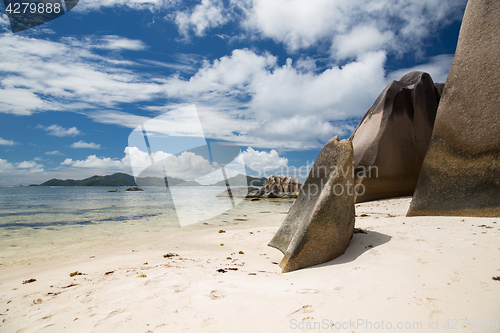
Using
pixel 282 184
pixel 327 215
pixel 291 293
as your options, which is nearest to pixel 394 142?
pixel 327 215

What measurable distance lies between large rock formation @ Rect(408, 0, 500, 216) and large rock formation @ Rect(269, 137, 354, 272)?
3242mm

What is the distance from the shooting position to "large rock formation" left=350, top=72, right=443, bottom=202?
10977 millimetres

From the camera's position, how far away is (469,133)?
554 cm

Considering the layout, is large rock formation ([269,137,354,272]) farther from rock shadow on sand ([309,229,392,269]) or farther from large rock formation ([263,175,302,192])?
large rock formation ([263,175,302,192])

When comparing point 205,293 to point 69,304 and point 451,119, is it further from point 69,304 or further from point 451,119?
point 451,119

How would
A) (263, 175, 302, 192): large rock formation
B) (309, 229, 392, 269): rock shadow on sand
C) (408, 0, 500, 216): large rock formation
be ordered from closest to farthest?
(309, 229, 392, 269): rock shadow on sand
(408, 0, 500, 216): large rock formation
(263, 175, 302, 192): large rock formation

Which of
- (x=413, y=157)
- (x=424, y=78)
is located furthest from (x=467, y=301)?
(x=424, y=78)

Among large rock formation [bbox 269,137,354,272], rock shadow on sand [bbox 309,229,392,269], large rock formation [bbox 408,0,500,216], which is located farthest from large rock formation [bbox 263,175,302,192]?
large rock formation [bbox 269,137,354,272]

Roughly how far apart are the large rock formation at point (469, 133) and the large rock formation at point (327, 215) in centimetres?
324

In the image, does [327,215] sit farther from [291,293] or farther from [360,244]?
[291,293]

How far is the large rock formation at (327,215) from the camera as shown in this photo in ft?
11.0

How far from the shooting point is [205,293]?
2.54 metres

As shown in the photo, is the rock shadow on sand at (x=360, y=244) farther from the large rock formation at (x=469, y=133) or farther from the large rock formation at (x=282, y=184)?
the large rock formation at (x=282, y=184)

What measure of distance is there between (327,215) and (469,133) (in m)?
4.44
